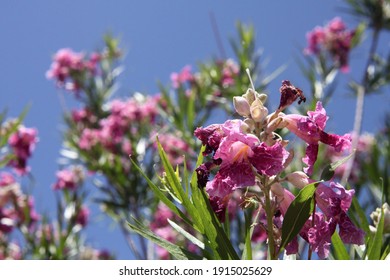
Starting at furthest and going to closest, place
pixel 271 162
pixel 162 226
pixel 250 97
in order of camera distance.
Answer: pixel 162 226 → pixel 250 97 → pixel 271 162

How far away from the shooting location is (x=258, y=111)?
76 centimetres

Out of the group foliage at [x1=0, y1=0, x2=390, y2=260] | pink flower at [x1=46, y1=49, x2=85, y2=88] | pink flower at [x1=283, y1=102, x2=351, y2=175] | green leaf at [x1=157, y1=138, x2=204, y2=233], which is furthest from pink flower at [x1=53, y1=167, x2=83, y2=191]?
pink flower at [x1=283, y1=102, x2=351, y2=175]

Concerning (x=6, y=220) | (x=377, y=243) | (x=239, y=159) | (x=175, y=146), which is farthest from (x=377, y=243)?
(x=6, y=220)

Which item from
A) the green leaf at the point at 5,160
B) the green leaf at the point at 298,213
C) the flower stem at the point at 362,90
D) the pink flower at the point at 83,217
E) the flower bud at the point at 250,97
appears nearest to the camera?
the green leaf at the point at 298,213

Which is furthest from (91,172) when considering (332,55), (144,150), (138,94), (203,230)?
(203,230)

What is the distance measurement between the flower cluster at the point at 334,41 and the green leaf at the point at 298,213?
283 centimetres

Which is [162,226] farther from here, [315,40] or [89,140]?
[315,40]

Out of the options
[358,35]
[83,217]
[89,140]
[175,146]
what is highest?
[358,35]

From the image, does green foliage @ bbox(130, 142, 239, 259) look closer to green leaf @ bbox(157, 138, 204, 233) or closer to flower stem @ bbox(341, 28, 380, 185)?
green leaf @ bbox(157, 138, 204, 233)

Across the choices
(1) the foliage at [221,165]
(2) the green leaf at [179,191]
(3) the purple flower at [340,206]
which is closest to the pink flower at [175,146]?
(1) the foliage at [221,165]

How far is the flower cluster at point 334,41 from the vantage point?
3486mm

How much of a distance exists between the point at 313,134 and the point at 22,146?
246 cm

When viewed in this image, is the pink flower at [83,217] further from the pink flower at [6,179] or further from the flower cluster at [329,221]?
the flower cluster at [329,221]
